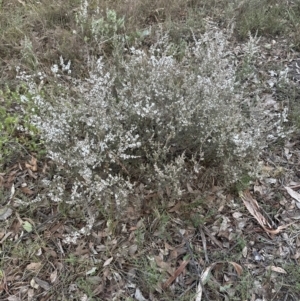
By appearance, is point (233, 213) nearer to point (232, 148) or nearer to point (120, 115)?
point (232, 148)

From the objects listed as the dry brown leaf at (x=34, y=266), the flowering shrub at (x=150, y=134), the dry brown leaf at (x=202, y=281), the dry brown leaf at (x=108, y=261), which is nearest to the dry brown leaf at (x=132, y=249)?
the dry brown leaf at (x=108, y=261)

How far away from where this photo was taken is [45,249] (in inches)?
105

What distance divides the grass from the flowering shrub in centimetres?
16

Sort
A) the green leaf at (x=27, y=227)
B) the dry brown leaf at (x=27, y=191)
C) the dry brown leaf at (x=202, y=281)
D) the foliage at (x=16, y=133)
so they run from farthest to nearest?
1. the foliage at (x=16, y=133)
2. the dry brown leaf at (x=27, y=191)
3. the green leaf at (x=27, y=227)
4. the dry brown leaf at (x=202, y=281)

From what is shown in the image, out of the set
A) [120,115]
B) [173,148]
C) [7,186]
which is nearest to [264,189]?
[173,148]

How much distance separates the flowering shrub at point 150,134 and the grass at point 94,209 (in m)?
0.16

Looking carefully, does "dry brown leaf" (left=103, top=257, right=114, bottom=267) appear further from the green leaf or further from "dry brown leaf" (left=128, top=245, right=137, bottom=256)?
the green leaf

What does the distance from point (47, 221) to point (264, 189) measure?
1.48m

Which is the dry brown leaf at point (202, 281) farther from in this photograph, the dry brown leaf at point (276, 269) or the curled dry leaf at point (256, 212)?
the curled dry leaf at point (256, 212)

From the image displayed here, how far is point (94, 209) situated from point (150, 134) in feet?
2.00

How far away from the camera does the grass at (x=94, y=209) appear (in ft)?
8.32

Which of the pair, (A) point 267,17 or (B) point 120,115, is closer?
(B) point 120,115

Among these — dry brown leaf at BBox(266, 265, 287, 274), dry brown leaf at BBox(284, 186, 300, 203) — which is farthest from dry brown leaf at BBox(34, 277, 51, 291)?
dry brown leaf at BBox(284, 186, 300, 203)

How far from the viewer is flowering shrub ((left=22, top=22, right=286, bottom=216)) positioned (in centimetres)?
263
